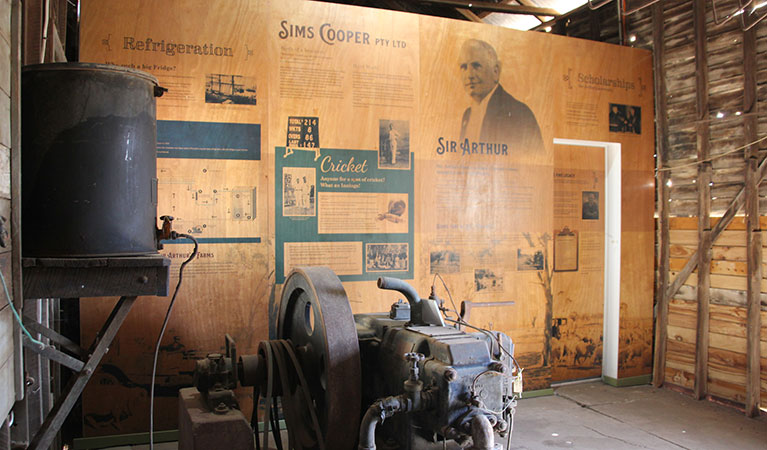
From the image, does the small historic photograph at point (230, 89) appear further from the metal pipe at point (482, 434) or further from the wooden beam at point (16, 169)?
the metal pipe at point (482, 434)

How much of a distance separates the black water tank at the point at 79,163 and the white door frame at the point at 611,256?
3.70m

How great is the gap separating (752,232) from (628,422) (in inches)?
65.1

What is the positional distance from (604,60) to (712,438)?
299cm

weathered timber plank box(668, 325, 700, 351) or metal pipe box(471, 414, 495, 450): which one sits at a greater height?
metal pipe box(471, 414, 495, 450)

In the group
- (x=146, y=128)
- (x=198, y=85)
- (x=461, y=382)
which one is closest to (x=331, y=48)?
(x=198, y=85)

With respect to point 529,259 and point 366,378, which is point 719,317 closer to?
point 529,259

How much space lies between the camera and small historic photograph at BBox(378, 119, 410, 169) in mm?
4051

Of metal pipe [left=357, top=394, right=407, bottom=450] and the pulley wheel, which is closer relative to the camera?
metal pipe [left=357, top=394, right=407, bottom=450]

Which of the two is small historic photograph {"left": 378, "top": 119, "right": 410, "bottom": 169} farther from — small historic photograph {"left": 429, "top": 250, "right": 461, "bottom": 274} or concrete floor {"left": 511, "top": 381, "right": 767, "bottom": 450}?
concrete floor {"left": 511, "top": 381, "right": 767, "bottom": 450}

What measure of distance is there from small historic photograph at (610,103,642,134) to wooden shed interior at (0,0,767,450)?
0.01 m

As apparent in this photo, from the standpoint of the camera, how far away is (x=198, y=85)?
362cm

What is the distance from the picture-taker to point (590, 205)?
4.90m

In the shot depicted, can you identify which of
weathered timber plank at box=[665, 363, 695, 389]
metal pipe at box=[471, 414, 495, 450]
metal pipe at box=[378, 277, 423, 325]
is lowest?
weathered timber plank at box=[665, 363, 695, 389]

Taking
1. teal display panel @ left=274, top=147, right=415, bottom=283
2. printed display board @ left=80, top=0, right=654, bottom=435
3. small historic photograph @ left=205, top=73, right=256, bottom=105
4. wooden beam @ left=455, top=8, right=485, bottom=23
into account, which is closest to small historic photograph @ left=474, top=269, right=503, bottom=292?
printed display board @ left=80, top=0, right=654, bottom=435
